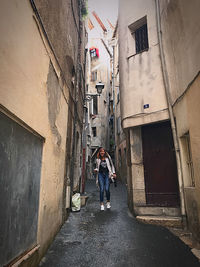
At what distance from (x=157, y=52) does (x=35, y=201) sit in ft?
18.0

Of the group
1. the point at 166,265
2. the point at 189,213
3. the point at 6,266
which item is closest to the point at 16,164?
the point at 6,266

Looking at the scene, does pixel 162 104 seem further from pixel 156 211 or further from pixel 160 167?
pixel 156 211

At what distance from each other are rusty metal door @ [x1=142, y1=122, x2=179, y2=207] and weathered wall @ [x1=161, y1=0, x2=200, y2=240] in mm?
844

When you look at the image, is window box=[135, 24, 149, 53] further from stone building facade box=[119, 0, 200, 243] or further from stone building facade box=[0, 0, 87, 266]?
stone building facade box=[0, 0, 87, 266]

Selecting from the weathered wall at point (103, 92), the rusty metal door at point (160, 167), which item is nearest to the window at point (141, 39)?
the rusty metal door at point (160, 167)

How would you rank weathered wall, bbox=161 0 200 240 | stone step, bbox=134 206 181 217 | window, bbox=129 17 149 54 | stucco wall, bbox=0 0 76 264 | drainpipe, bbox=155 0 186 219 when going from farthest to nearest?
window, bbox=129 17 149 54, stone step, bbox=134 206 181 217, drainpipe, bbox=155 0 186 219, weathered wall, bbox=161 0 200 240, stucco wall, bbox=0 0 76 264

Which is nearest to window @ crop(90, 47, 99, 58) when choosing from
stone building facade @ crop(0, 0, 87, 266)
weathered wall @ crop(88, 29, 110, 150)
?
weathered wall @ crop(88, 29, 110, 150)

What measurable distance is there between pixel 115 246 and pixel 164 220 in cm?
186

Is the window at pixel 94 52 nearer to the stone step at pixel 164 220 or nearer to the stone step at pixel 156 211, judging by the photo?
the stone step at pixel 156 211

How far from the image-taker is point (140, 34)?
21.2 feet

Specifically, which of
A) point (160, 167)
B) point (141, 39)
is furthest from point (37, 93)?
point (141, 39)

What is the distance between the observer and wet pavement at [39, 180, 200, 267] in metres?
2.65

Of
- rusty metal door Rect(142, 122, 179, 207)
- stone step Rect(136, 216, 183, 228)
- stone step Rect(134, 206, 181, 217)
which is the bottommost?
stone step Rect(136, 216, 183, 228)

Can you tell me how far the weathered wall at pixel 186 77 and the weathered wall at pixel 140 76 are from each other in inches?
17.6
